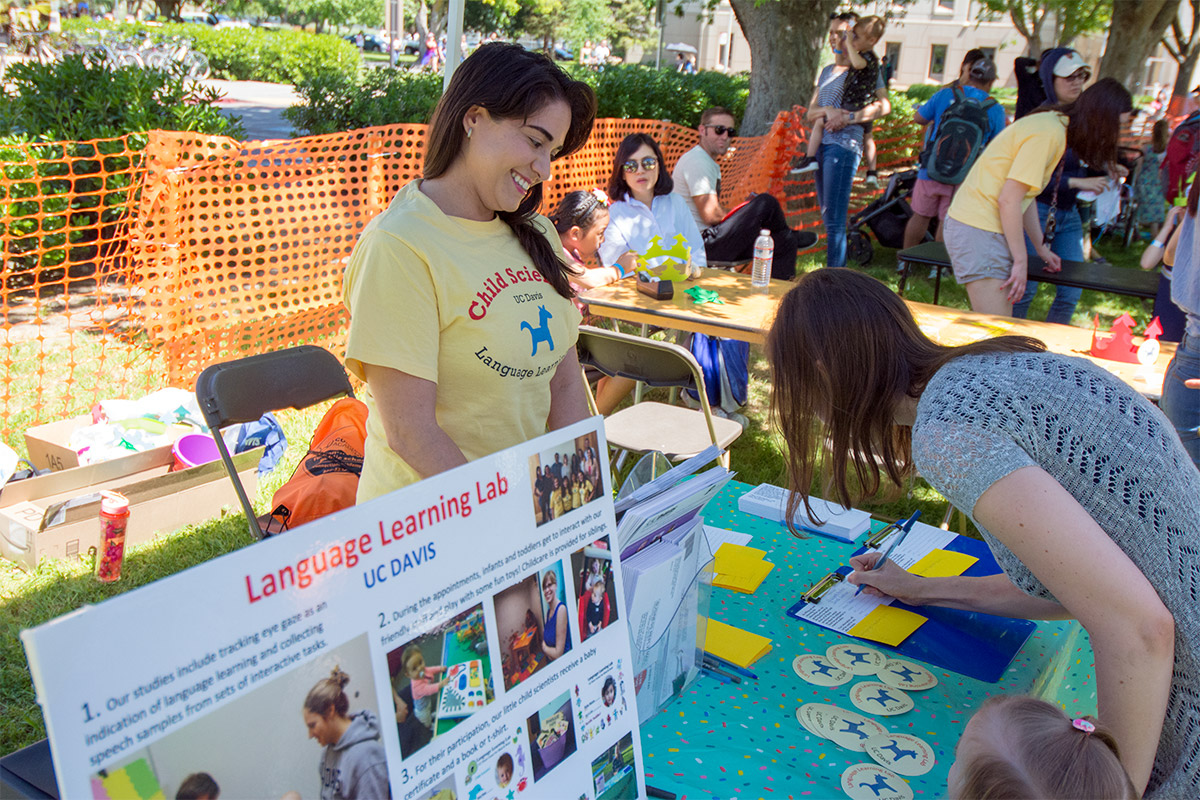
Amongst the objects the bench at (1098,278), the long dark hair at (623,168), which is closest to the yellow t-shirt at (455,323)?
the long dark hair at (623,168)

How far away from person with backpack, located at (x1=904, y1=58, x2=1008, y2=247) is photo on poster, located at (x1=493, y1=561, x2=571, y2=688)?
655 centimetres

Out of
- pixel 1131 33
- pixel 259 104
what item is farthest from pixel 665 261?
pixel 259 104

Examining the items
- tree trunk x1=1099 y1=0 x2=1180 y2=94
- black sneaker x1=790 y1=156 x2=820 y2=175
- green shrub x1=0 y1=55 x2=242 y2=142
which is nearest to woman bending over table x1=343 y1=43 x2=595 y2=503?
green shrub x1=0 y1=55 x2=242 y2=142

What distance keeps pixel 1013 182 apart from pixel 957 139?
3.32 metres

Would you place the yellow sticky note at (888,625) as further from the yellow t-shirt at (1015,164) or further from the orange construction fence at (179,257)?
the orange construction fence at (179,257)

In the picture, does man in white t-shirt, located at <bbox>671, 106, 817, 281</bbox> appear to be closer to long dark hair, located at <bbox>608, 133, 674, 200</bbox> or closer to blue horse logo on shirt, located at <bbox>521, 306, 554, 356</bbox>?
long dark hair, located at <bbox>608, 133, 674, 200</bbox>

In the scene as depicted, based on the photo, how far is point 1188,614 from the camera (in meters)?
1.37

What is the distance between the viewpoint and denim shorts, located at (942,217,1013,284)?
428cm

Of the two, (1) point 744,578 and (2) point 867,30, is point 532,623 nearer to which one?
(1) point 744,578

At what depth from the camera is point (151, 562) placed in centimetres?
324

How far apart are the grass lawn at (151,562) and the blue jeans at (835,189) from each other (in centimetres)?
241

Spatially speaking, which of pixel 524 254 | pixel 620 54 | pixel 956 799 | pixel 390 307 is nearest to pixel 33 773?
pixel 390 307

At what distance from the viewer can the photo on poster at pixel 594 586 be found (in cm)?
115

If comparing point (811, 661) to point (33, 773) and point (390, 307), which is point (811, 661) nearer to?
point (390, 307)
